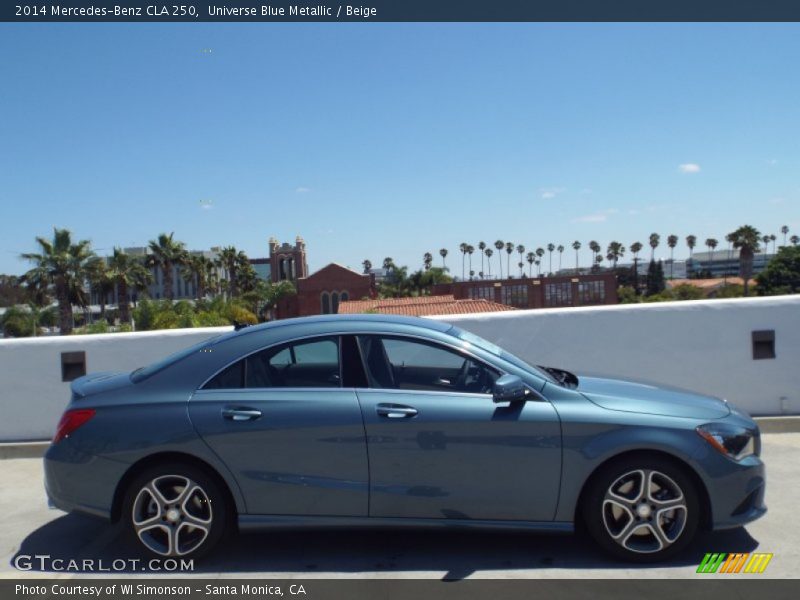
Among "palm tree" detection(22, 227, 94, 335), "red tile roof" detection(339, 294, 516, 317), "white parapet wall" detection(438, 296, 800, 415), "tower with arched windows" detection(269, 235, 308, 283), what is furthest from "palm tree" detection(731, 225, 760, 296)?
"white parapet wall" detection(438, 296, 800, 415)

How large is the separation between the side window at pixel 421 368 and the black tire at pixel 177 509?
1.18 m

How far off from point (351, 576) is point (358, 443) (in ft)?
2.49

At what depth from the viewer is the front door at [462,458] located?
13.5 feet

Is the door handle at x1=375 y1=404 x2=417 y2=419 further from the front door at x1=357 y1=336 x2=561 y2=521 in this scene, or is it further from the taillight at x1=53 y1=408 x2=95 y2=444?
the taillight at x1=53 y1=408 x2=95 y2=444

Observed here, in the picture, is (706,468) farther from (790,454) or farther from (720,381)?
(720,381)

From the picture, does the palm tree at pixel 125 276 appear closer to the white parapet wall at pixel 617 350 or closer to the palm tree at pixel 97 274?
the palm tree at pixel 97 274

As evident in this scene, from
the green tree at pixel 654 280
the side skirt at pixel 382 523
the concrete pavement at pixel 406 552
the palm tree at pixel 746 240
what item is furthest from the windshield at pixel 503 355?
the green tree at pixel 654 280

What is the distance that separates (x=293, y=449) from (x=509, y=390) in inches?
51.8

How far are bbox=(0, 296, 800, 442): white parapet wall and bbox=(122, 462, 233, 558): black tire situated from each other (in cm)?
326

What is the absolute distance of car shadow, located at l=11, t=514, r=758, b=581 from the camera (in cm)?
418

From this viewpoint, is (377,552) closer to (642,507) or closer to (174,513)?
(174,513)

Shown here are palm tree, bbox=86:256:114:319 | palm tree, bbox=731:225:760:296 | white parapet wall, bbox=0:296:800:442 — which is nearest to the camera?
white parapet wall, bbox=0:296:800:442

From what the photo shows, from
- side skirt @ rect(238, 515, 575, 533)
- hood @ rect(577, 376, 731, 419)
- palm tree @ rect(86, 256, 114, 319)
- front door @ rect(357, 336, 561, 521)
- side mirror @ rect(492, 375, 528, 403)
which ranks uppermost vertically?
palm tree @ rect(86, 256, 114, 319)

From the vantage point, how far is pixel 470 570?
411cm
